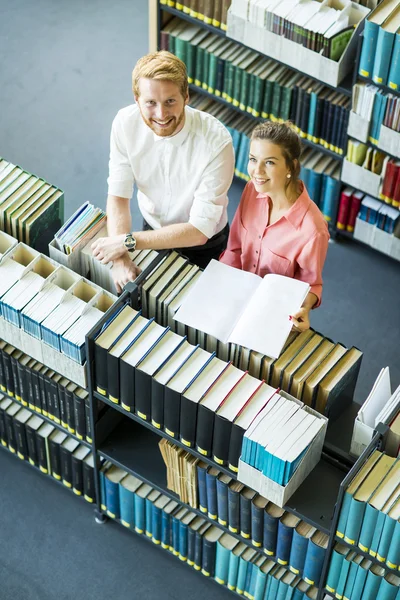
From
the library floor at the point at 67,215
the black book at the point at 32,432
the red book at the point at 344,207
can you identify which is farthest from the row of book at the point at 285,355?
the red book at the point at 344,207

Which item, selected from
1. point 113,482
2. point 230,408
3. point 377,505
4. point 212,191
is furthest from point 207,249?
point 377,505

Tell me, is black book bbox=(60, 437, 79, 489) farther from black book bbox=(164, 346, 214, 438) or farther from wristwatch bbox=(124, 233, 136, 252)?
wristwatch bbox=(124, 233, 136, 252)

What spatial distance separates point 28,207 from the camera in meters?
4.09

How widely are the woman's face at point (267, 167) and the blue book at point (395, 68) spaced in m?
1.60

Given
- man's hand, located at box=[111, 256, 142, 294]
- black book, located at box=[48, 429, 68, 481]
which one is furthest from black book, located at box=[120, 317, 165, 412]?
black book, located at box=[48, 429, 68, 481]

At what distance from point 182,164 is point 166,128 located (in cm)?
22

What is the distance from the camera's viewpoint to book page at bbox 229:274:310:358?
3.54 meters

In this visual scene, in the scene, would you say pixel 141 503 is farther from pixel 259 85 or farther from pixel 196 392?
pixel 259 85

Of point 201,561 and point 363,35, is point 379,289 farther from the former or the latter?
point 201,561

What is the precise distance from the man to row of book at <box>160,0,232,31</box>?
1.76 m

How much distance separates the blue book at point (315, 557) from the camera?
3734 mm

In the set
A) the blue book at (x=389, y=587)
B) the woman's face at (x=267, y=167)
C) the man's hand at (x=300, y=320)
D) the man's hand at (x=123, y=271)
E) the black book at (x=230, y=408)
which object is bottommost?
the blue book at (x=389, y=587)

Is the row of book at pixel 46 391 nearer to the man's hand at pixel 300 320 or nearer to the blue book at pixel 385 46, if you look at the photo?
the man's hand at pixel 300 320

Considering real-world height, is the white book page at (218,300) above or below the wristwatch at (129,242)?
below
